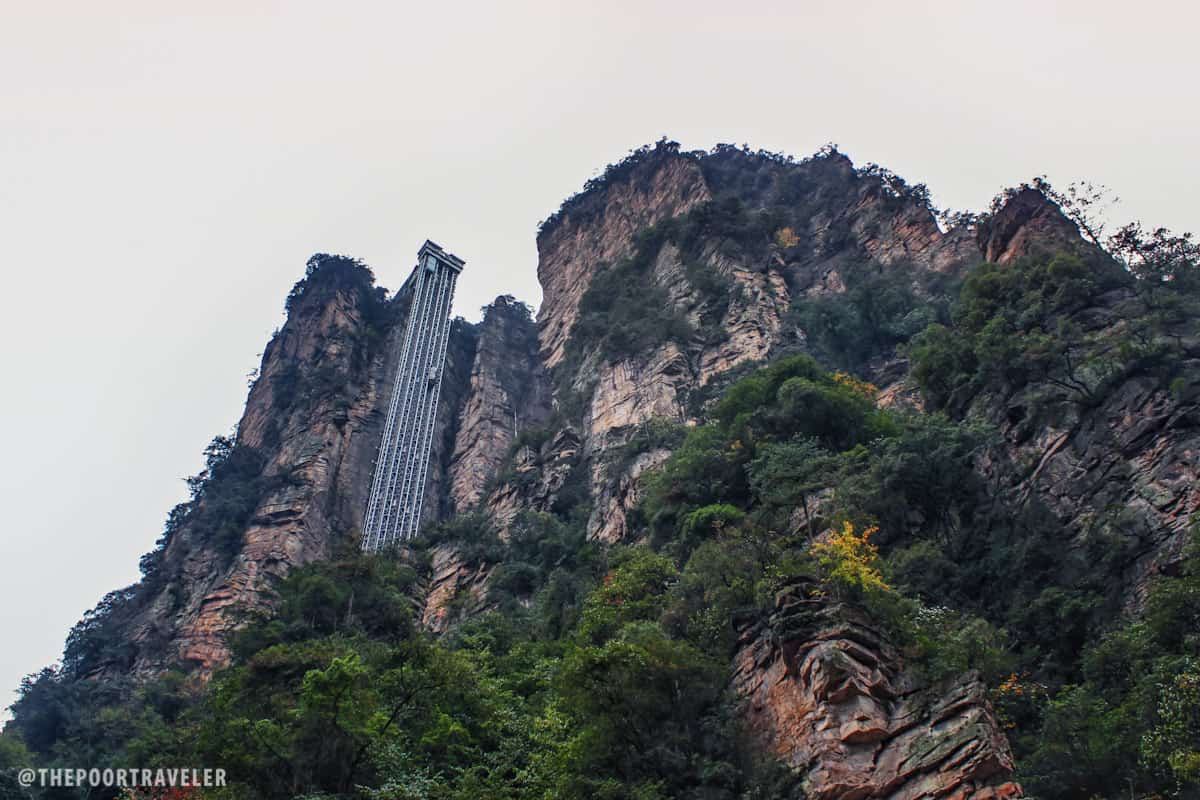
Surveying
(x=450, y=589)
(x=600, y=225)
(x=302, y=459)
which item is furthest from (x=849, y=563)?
(x=600, y=225)

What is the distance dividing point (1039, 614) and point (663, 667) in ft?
24.1

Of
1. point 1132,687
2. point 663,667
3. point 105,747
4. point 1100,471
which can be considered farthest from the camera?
point 105,747

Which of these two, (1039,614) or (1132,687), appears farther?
(1039,614)

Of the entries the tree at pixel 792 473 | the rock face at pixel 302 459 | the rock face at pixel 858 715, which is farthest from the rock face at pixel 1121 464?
the rock face at pixel 302 459

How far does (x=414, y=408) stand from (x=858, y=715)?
40.8 metres

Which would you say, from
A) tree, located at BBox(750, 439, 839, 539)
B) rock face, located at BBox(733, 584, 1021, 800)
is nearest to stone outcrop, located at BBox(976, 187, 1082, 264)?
tree, located at BBox(750, 439, 839, 539)

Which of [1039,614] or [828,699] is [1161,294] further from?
[828,699]

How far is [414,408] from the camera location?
52.5 metres

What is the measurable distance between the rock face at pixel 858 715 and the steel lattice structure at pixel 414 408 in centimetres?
2827

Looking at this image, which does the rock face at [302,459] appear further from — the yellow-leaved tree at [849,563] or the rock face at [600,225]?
the yellow-leaved tree at [849,563]

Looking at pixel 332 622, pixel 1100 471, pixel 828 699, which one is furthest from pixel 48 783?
pixel 1100 471

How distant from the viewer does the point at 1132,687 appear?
562 inches

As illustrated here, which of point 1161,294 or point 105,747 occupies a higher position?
point 1161,294

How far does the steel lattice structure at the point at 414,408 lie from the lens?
46.7 metres
